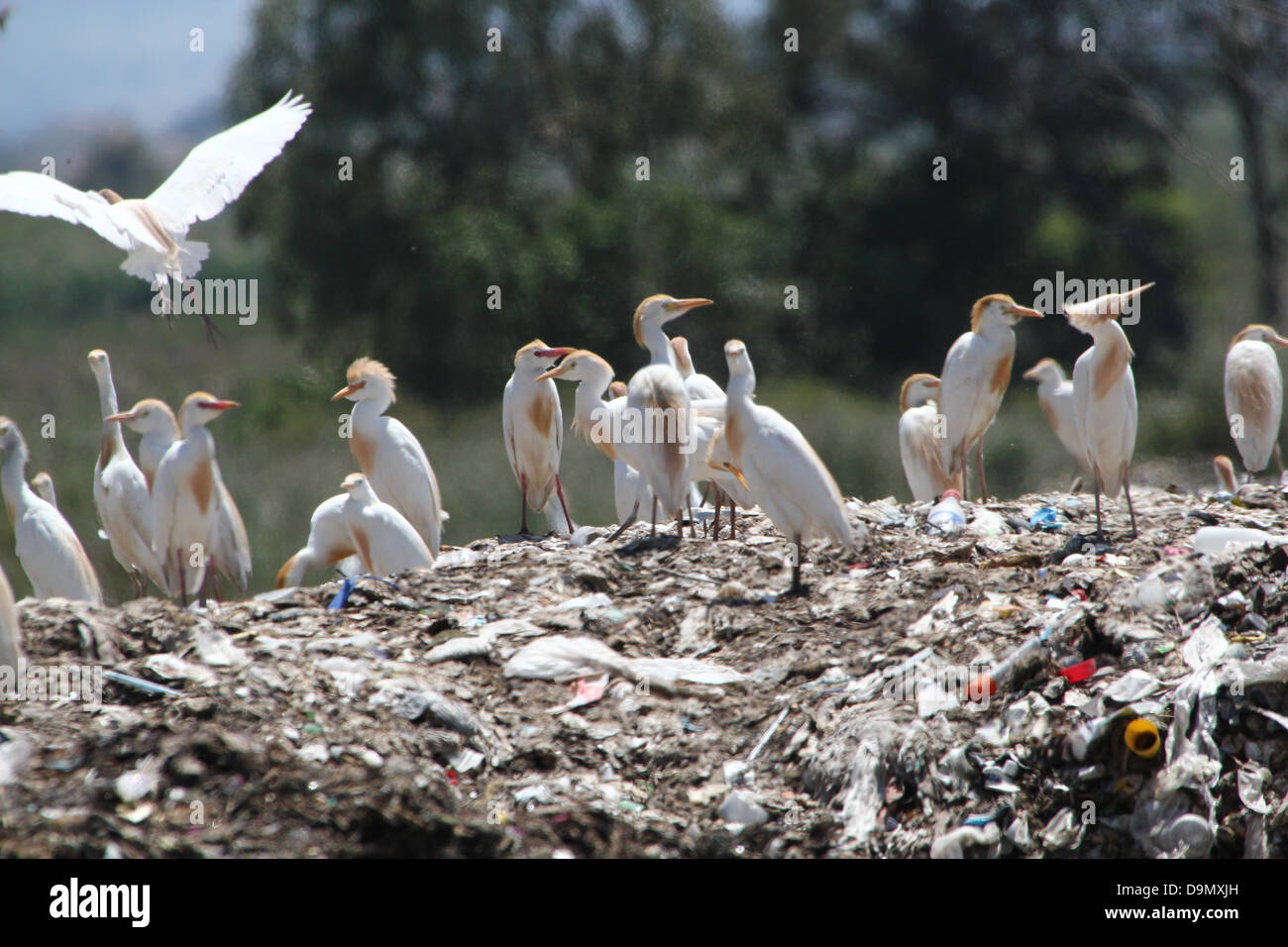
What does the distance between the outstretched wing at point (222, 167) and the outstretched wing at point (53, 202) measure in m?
1.00

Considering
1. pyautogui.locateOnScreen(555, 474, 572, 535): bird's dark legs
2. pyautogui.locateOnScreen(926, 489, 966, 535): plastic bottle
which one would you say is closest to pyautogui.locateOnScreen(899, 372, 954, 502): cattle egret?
pyautogui.locateOnScreen(926, 489, 966, 535): plastic bottle

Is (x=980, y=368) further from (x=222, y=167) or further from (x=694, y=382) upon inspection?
(x=222, y=167)

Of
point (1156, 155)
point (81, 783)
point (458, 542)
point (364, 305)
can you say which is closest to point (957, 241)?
point (1156, 155)

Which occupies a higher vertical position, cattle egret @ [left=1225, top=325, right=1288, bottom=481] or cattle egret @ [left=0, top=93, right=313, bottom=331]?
cattle egret @ [left=0, top=93, right=313, bottom=331]

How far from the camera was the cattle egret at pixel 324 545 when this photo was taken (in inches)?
296

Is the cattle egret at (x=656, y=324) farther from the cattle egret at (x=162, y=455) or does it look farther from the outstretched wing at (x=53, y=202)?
the outstretched wing at (x=53, y=202)

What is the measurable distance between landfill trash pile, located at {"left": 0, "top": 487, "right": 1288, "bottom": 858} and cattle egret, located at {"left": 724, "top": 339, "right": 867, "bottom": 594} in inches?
13.6

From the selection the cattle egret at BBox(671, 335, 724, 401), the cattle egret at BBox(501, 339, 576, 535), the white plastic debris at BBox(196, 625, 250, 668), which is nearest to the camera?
the white plastic debris at BBox(196, 625, 250, 668)

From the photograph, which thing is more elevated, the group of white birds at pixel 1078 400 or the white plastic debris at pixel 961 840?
the group of white birds at pixel 1078 400

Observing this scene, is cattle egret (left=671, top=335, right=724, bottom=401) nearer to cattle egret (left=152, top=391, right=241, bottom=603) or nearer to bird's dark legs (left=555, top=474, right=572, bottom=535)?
bird's dark legs (left=555, top=474, right=572, bottom=535)

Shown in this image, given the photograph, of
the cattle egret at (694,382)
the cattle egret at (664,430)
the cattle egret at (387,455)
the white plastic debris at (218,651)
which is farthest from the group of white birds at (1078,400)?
the white plastic debris at (218,651)

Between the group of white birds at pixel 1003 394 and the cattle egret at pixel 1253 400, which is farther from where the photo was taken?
the cattle egret at pixel 1253 400

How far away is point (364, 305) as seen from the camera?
60.7 ft

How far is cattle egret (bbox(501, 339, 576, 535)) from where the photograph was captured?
8.81m
